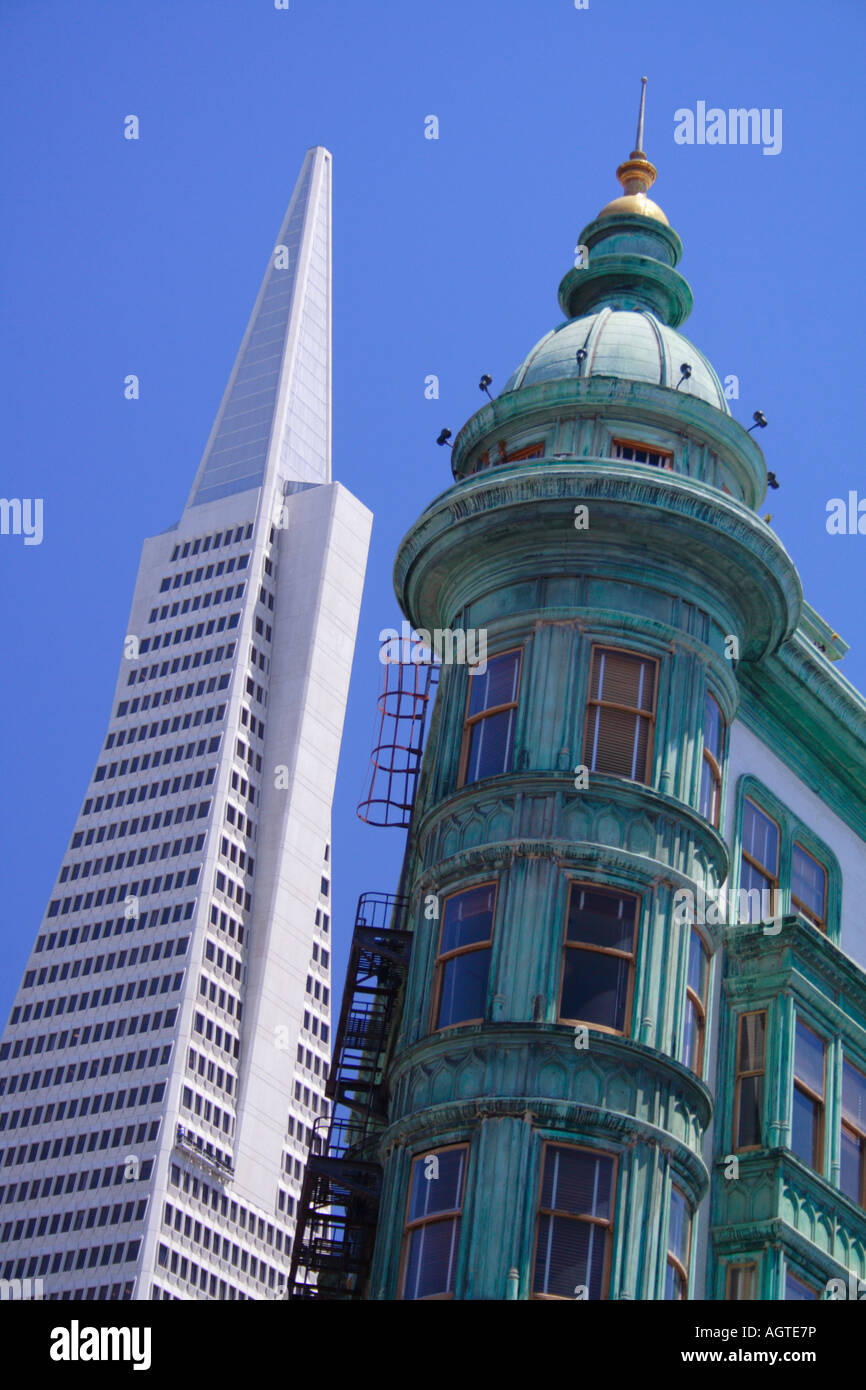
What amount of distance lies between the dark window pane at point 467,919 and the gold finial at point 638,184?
16871mm

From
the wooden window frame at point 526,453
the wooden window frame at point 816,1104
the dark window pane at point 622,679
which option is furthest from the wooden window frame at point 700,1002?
the wooden window frame at point 526,453

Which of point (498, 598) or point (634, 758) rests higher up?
point (498, 598)

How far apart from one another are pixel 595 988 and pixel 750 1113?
4.45 meters

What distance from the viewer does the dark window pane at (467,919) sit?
102 ft

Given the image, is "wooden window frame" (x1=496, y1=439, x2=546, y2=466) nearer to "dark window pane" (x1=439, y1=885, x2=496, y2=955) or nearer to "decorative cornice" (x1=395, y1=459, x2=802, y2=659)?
"decorative cornice" (x1=395, y1=459, x2=802, y2=659)

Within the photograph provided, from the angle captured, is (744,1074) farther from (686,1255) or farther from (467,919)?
(467,919)

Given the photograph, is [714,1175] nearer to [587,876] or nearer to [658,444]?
[587,876]

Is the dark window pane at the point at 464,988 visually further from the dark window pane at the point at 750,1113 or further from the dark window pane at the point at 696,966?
the dark window pane at the point at 750,1113

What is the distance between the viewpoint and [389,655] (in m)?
39.6

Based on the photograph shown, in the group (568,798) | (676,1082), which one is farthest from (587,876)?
(676,1082)

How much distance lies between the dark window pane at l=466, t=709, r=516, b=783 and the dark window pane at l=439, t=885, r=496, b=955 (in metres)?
1.95

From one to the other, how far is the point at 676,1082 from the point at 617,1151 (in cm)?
159

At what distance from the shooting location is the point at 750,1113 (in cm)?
3319

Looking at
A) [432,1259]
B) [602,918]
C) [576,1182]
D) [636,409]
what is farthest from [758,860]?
[432,1259]
